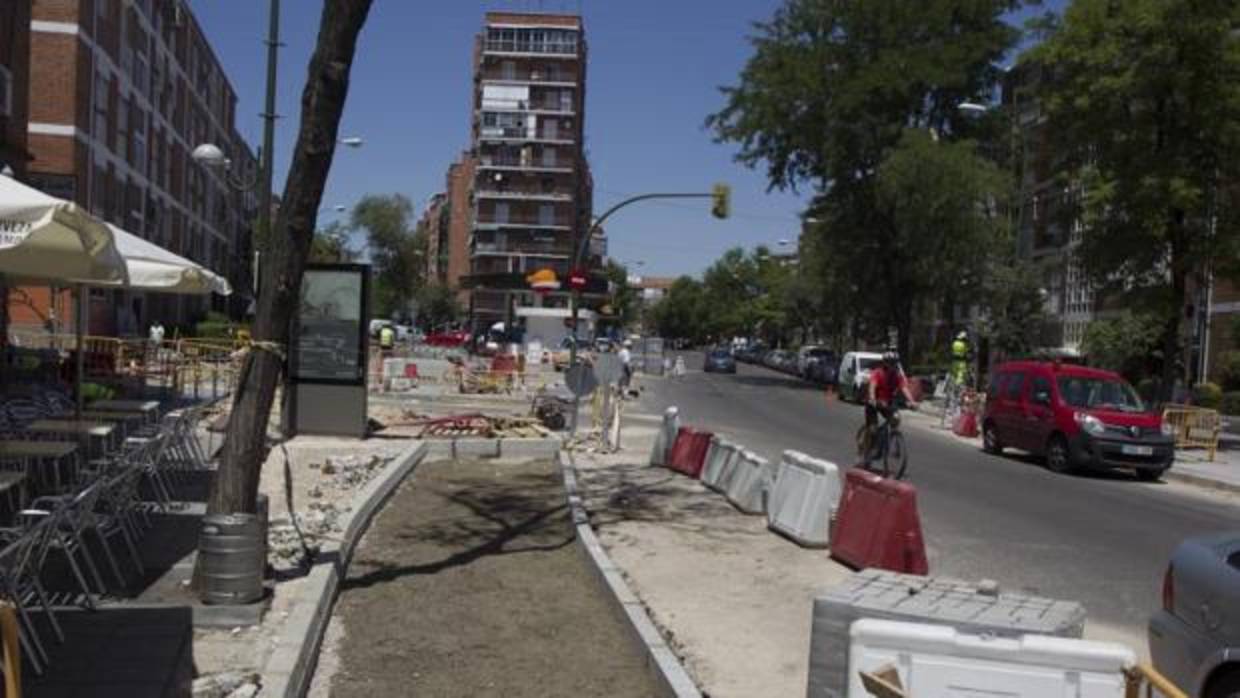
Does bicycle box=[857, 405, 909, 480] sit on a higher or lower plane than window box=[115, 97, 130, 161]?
lower

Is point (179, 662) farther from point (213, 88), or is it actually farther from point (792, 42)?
point (213, 88)

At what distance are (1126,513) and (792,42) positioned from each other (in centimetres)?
3599

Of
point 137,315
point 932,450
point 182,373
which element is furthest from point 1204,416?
point 137,315

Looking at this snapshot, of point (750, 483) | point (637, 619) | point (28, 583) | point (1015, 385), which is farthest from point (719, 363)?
point (28, 583)

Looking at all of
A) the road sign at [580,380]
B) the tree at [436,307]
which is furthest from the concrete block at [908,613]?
the tree at [436,307]

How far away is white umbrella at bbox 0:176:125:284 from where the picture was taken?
6.61 m

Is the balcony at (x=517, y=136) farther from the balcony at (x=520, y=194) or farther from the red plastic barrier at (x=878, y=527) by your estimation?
the red plastic barrier at (x=878, y=527)

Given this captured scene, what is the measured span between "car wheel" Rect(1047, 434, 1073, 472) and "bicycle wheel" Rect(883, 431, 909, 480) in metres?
5.44

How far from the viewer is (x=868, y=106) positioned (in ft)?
150

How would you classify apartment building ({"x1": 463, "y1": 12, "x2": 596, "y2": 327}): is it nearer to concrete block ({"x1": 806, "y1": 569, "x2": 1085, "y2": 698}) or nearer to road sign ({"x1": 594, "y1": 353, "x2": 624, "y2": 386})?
road sign ({"x1": 594, "y1": 353, "x2": 624, "y2": 386})

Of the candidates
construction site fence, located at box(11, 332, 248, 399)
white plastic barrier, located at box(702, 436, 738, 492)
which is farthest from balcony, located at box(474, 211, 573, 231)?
white plastic barrier, located at box(702, 436, 738, 492)

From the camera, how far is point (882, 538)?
9125 millimetres

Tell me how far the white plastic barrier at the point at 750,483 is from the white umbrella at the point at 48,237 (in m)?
6.76

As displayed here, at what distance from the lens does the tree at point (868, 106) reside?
145 ft
